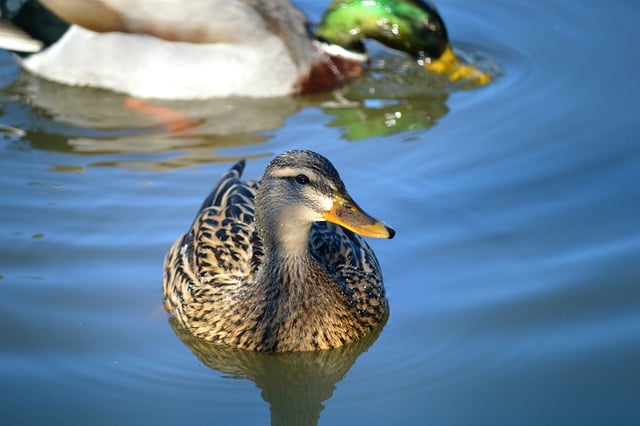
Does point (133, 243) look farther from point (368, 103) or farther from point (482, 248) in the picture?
point (368, 103)

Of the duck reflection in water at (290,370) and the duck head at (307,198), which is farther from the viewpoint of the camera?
the duck reflection in water at (290,370)

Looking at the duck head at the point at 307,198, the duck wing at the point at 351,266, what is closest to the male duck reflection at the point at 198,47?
the duck wing at the point at 351,266

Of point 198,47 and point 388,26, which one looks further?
point 388,26

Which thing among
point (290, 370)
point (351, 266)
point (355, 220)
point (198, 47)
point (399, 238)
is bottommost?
point (198, 47)

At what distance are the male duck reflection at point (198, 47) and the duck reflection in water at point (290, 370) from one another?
3286 mm

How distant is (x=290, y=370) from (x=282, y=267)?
468 mm

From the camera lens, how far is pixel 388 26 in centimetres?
891

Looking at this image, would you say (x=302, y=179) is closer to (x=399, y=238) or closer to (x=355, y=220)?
(x=355, y=220)

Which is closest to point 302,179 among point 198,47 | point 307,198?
point 307,198

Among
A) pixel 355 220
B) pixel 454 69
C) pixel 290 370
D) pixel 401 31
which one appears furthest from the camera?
pixel 401 31

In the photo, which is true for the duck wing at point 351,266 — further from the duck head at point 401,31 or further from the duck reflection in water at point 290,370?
the duck head at point 401,31

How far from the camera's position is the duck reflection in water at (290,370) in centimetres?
511

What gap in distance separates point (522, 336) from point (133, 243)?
218cm

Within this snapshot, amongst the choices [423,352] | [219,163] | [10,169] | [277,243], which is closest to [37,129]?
[10,169]
